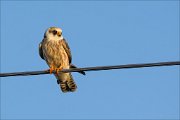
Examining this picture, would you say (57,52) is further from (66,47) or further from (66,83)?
(66,83)

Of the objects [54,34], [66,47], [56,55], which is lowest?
[56,55]

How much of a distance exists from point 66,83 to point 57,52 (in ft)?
3.27

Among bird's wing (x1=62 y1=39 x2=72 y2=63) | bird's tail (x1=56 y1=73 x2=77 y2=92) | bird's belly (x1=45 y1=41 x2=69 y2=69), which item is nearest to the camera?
bird's belly (x1=45 y1=41 x2=69 y2=69)

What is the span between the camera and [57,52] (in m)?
13.8

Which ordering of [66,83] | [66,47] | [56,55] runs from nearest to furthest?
[56,55]
[66,47]
[66,83]

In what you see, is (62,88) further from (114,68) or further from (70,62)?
(114,68)

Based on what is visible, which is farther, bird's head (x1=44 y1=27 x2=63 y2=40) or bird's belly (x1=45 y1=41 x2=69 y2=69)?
bird's head (x1=44 y1=27 x2=63 y2=40)

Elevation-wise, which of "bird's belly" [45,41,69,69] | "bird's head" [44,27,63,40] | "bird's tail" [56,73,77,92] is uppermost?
"bird's head" [44,27,63,40]

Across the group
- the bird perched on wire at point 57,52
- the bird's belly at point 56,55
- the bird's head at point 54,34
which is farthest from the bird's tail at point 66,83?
the bird's head at point 54,34

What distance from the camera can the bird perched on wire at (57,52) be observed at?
13.8 m

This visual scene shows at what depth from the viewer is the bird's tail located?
46.4 ft

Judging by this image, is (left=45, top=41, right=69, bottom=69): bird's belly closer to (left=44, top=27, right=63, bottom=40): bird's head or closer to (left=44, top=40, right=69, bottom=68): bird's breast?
(left=44, top=40, right=69, bottom=68): bird's breast

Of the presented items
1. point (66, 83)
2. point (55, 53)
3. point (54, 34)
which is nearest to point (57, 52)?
point (55, 53)

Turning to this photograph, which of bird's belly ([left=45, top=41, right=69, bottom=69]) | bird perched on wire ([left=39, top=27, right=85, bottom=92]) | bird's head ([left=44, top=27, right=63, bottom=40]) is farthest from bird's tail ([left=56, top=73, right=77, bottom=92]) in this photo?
bird's head ([left=44, top=27, right=63, bottom=40])
